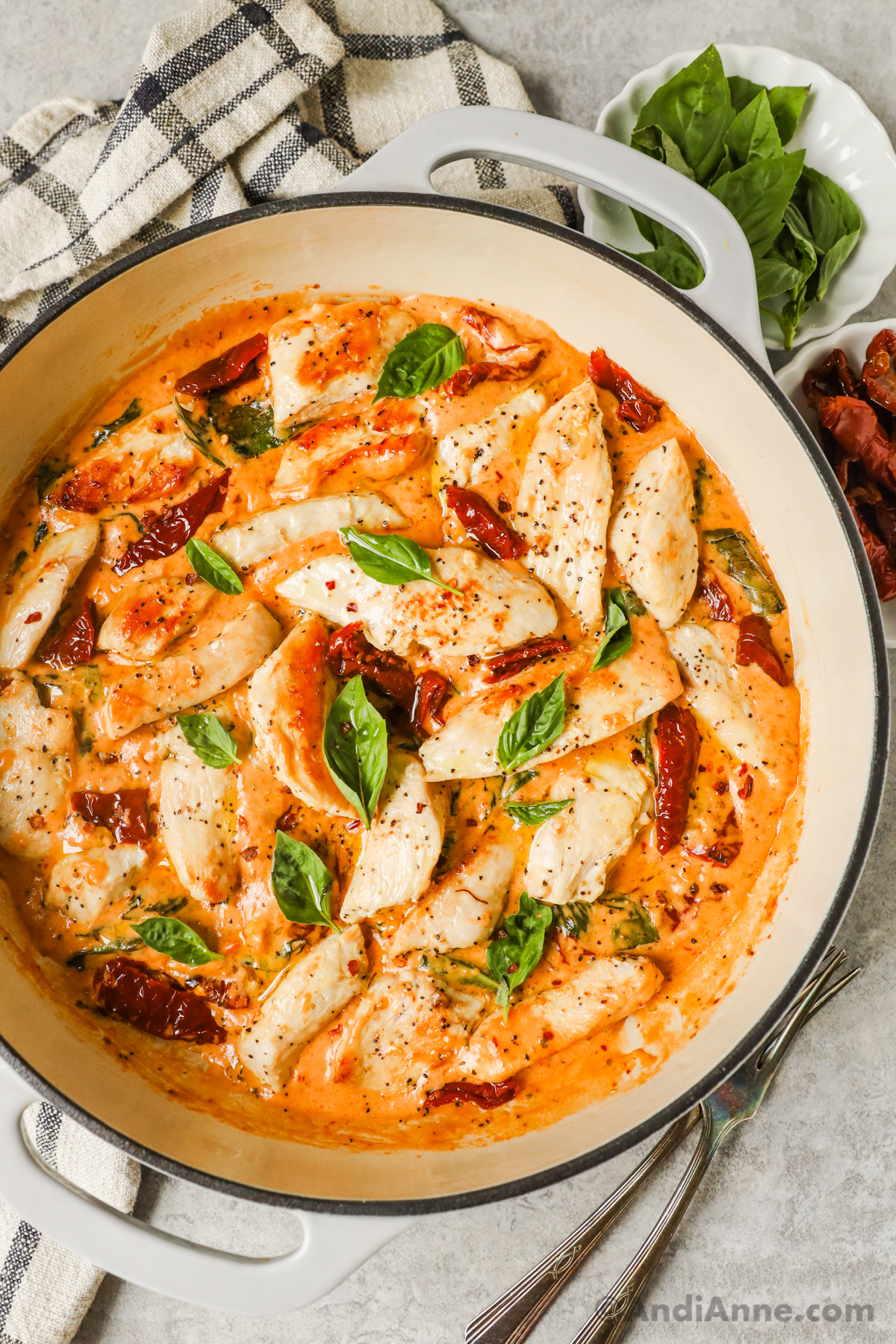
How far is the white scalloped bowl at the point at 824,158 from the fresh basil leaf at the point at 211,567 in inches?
57.8

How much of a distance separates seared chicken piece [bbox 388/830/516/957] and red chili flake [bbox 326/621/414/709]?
0.50 metres

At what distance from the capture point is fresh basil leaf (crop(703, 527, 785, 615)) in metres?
2.65

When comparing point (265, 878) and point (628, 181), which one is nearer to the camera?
point (628, 181)

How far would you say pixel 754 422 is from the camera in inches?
97.4

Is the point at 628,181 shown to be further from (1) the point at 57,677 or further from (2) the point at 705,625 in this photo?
(1) the point at 57,677

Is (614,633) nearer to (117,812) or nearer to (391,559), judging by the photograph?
(391,559)

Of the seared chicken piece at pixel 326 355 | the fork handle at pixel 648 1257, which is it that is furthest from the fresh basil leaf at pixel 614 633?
the fork handle at pixel 648 1257

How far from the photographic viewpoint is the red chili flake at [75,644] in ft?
8.49

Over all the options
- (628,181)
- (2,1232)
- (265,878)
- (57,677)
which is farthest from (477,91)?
(2,1232)

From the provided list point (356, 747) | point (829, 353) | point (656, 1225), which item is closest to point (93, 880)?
point (356, 747)

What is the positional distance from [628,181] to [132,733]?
190 centimetres

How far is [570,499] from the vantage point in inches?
98.7

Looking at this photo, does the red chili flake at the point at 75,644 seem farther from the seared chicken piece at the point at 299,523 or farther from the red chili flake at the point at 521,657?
the red chili flake at the point at 521,657

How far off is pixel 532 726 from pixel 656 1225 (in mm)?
1595
